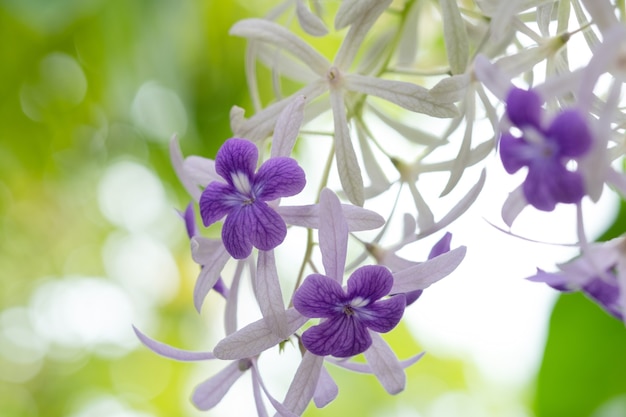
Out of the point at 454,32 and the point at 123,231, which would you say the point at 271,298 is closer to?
the point at 454,32

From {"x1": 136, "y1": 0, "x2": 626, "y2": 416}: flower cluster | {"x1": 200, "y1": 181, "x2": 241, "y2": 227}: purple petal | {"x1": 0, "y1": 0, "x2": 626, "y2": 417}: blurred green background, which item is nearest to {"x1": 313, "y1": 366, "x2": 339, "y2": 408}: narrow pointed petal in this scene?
→ {"x1": 136, "y1": 0, "x2": 626, "y2": 416}: flower cluster

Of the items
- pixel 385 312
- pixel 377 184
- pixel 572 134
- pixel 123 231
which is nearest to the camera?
pixel 572 134

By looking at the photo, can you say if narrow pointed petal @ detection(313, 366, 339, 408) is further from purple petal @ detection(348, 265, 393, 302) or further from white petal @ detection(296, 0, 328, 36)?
white petal @ detection(296, 0, 328, 36)

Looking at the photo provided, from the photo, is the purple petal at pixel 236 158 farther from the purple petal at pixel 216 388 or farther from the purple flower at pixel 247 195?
the purple petal at pixel 216 388

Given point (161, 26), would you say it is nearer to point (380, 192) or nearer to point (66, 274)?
point (380, 192)

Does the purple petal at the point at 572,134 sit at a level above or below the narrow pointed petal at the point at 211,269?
below

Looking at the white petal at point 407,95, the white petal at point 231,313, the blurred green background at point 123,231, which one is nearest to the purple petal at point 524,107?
the white petal at point 407,95

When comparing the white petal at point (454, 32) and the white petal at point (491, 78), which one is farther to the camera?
the white petal at point (454, 32)

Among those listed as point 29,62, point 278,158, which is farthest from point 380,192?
point 29,62

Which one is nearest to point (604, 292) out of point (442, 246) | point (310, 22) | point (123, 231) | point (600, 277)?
point (600, 277)
